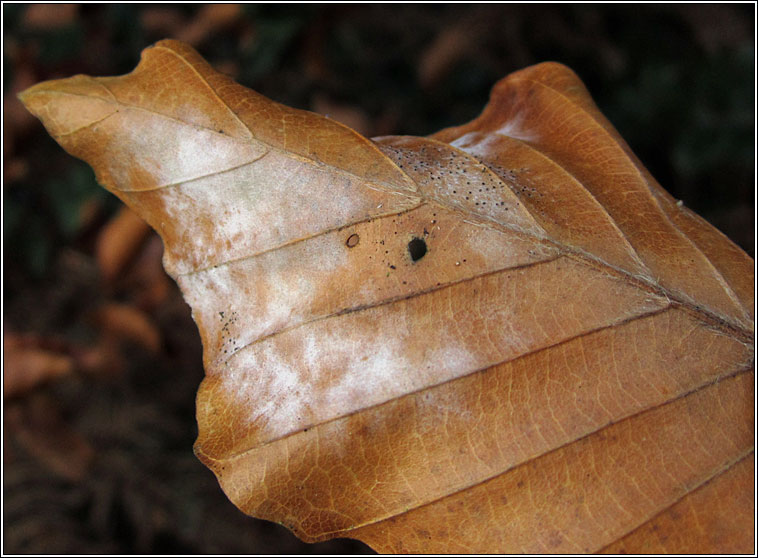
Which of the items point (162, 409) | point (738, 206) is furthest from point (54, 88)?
point (738, 206)

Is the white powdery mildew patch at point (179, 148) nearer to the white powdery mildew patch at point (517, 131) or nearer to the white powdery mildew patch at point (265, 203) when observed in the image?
the white powdery mildew patch at point (265, 203)

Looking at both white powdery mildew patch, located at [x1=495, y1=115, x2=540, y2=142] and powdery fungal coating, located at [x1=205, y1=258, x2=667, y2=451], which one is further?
white powdery mildew patch, located at [x1=495, y1=115, x2=540, y2=142]

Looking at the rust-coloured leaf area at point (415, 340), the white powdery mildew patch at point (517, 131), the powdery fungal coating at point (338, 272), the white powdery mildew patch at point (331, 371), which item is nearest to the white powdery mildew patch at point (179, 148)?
the rust-coloured leaf area at point (415, 340)

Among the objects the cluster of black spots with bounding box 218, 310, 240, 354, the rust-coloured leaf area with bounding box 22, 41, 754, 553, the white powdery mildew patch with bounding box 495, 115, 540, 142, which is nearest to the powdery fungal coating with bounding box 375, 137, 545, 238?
the rust-coloured leaf area with bounding box 22, 41, 754, 553

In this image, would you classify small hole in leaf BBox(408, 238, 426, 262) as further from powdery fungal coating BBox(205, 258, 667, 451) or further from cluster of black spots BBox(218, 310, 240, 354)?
cluster of black spots BBox(218, 310, 240, 354)

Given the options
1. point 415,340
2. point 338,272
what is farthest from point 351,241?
point 415,340

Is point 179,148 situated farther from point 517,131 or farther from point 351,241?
point 517,131

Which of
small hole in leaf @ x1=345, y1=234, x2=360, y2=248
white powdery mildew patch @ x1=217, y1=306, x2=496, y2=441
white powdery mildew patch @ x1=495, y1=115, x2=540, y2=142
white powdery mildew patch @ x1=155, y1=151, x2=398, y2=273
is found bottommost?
white powdery mildew patch @ x1=217, y1=306, x2=496, y2=441
